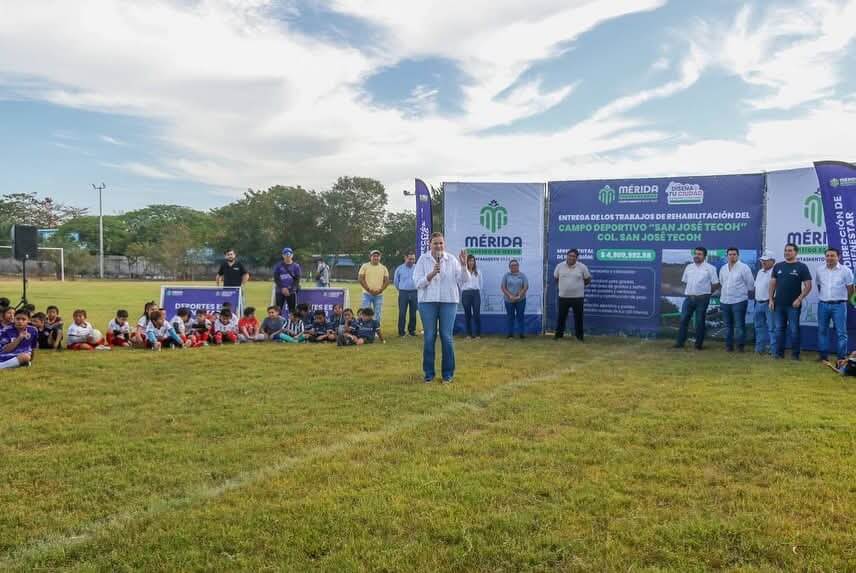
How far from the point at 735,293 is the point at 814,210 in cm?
198

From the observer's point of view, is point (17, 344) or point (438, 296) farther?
point (17, 344)

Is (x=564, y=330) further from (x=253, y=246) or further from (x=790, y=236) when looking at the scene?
(x=253, y=246)

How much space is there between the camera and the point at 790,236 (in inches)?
430

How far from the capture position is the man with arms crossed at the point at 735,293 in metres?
10.7

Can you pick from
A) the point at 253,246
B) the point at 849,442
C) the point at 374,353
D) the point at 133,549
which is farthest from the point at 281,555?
the point at 253,246

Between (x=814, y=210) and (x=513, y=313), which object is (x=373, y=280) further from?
(x=814, y=210)

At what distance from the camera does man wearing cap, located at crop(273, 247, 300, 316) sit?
12742mm

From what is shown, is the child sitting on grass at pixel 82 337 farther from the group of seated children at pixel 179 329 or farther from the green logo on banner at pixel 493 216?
the green logo on banner at pixel 493 216

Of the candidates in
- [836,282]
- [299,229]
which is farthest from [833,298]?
[299,229]

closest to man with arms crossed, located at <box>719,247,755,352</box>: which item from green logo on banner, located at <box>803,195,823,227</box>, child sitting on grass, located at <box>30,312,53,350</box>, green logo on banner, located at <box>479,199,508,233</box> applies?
green logo on banner, located at <box>803,195,823,227</box>

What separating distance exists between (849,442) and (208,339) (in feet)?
32.8

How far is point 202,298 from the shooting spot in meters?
13.0

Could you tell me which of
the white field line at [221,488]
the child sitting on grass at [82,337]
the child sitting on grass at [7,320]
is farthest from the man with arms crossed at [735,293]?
the child sitting on grass at [7,320]

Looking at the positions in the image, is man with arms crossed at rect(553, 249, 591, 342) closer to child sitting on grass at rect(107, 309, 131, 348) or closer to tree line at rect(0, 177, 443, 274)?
child sitting on grass at rect(107, 309, 131, 348)
